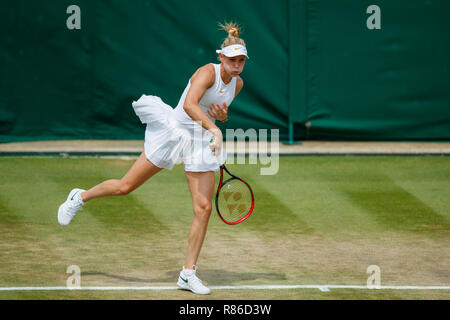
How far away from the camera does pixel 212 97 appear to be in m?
5.87

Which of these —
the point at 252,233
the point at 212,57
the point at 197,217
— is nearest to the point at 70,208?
the point at 197,217

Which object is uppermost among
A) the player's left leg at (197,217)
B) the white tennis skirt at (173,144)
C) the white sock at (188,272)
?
the white tennis skirt at (173,144)

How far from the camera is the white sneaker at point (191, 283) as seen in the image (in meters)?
5.66

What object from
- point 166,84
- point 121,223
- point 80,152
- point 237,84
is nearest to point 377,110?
point 166,84

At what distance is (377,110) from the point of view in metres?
12.3

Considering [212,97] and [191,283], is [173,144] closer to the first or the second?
[212,97]

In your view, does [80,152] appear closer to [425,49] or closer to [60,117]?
[60,117]

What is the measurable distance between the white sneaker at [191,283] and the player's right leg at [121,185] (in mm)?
756

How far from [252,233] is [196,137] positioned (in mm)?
1804

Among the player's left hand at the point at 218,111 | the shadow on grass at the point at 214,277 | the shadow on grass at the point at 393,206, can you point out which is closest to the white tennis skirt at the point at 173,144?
the player's left hand at the point at 218,111

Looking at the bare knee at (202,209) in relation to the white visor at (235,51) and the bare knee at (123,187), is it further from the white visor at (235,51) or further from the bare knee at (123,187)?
the white visor at (235,51)

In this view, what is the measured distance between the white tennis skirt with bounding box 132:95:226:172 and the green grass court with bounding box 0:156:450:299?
0.85 meters

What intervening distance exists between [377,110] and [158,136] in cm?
691

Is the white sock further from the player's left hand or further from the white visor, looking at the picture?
the white visor
